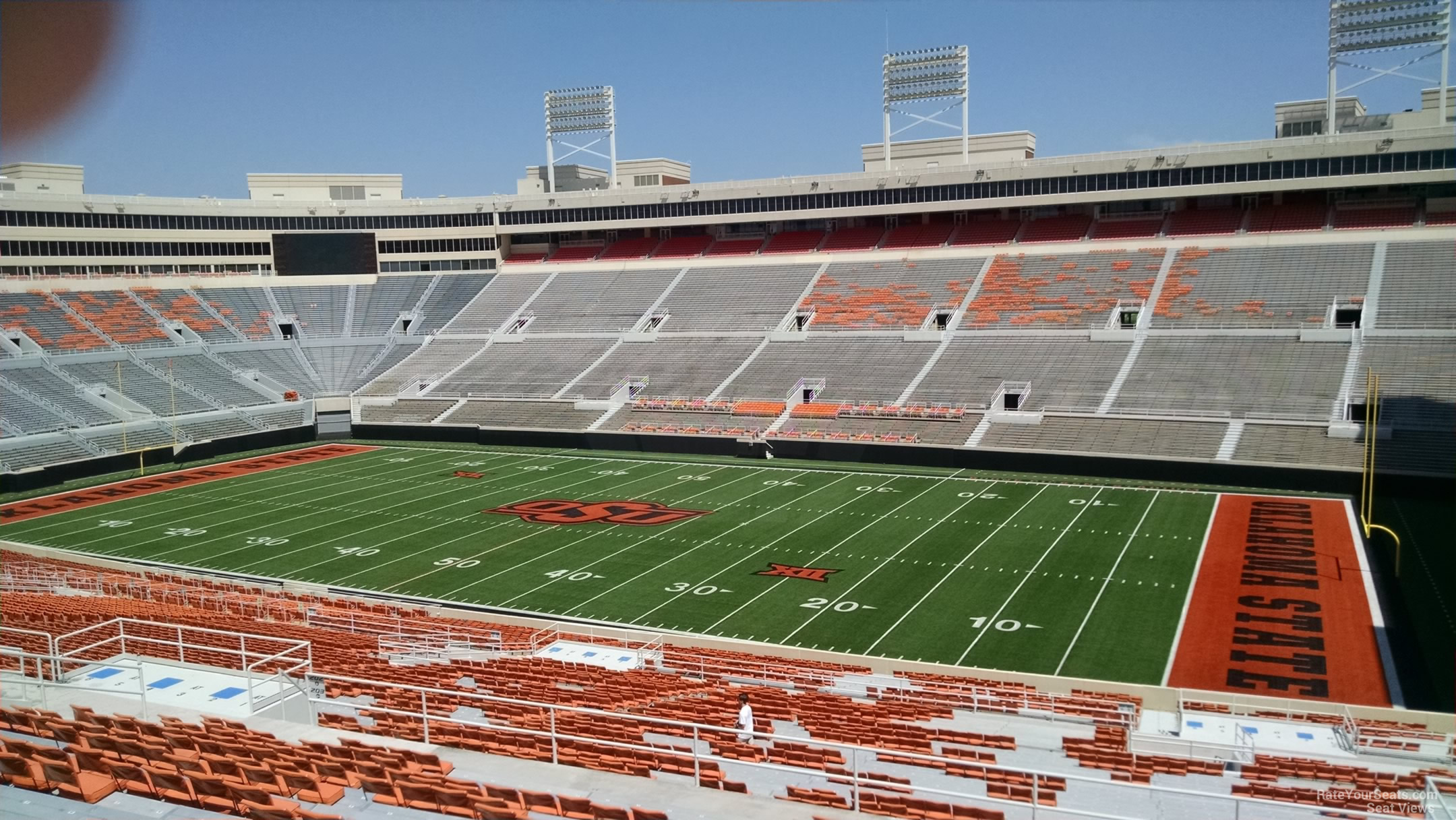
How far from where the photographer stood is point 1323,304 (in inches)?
1419

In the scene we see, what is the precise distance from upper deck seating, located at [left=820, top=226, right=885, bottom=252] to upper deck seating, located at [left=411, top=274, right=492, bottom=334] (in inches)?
704

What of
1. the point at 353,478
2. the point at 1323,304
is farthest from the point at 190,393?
the point at 1323,304

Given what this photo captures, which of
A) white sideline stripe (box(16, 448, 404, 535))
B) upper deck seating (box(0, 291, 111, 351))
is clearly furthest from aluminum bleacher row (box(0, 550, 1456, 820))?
upper deck seating (box(0, 291, 111, 351))

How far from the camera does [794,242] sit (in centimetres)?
5138

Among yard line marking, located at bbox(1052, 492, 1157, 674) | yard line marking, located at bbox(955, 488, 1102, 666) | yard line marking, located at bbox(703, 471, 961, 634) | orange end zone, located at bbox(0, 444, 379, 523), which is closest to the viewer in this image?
yard line marking, located at bbox(1052, 492, 1157, 674)

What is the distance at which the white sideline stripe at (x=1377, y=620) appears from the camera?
49.6 feet

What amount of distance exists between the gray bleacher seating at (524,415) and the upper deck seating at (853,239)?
15895 millimetres

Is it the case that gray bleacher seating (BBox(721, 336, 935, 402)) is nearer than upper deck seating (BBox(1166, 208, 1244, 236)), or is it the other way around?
gray bleacher seating (BBox(721, 336, 935, 402))

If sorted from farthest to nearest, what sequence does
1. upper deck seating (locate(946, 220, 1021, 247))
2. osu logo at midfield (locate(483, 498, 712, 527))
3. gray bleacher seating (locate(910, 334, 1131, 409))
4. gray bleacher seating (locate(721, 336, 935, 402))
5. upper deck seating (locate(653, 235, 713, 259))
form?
1. upper deck seating (locate(653, 235, 713, 259))
2. upper deck seating (locate(946, 220, 1021, 247))
3. gray bleacher seating (locate(721, 336, 935, 402))
4. gray bleacher seating (locate(910, 334, 1131, 409))
5. osu logo at midfield (locate(483, 498, 712, 527))

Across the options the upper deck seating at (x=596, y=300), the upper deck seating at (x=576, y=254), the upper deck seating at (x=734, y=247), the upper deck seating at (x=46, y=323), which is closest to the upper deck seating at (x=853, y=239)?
the upper deck seating at (x=734, y=247)

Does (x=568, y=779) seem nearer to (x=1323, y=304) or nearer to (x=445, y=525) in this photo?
(x=445, y=525)

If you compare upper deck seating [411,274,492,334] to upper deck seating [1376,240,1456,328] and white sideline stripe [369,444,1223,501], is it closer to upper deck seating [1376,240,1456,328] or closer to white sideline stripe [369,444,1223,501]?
white sideline stripe [369,444,1223,501]

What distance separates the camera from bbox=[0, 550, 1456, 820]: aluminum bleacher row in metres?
6.39

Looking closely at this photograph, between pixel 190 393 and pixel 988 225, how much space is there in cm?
3406
